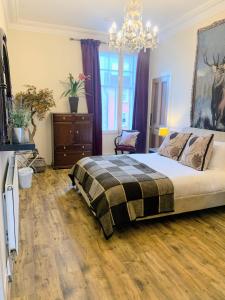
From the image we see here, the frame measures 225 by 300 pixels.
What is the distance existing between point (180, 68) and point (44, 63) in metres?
2.84

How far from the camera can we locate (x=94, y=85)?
5328 millimetres

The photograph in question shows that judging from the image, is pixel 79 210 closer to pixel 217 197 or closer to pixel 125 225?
pixel 125 225

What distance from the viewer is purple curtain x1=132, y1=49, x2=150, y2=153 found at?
568cm

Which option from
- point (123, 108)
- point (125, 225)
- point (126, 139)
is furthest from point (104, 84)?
point (125, 225)

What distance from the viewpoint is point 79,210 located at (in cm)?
317

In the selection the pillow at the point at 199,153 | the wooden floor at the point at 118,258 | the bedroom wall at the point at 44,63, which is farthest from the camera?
the bedroom wall at the point at 44,63

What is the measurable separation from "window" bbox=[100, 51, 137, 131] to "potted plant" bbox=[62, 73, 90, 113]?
22.0 inches

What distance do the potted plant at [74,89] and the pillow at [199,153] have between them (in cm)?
269

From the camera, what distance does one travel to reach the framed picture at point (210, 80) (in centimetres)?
366

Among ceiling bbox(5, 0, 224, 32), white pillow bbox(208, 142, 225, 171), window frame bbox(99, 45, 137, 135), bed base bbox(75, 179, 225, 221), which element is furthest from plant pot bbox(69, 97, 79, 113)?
white pillow bbox(208, 142, 225, 171)

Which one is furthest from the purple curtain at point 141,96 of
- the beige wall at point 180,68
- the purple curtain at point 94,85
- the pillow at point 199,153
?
the pillow at point 199,153

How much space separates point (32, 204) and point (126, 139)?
2.73 m

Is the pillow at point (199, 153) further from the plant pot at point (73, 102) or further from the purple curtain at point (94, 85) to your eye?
the plant pot at point (73, 102)

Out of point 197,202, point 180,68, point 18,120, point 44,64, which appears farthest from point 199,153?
point 44,64
